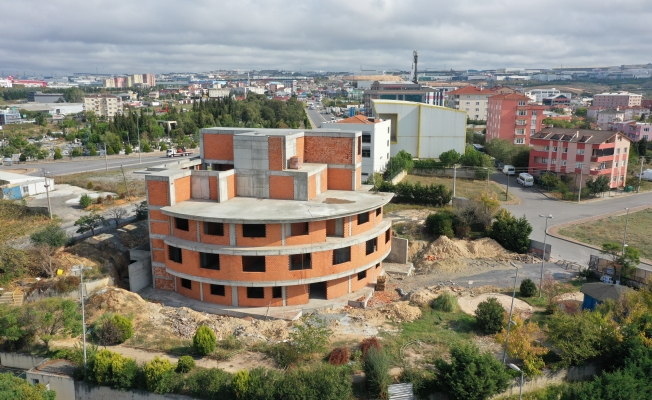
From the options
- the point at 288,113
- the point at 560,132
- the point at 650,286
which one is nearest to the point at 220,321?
the point at 650,286

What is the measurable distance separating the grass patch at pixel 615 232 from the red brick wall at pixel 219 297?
32.9 meters

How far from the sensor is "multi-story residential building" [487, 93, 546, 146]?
9062 cm

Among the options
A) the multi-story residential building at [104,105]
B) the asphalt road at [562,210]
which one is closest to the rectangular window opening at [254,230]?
the asphalt road at [562,210]

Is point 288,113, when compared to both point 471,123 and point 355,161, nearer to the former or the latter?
point 471,123

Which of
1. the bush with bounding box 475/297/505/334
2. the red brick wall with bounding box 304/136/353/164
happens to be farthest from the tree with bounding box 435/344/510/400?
the red brick wall with bounding box 304/136/353/164

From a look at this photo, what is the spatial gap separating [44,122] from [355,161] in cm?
13754

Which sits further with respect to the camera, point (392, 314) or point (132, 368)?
point (392, 314)

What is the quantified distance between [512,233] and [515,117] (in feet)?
179

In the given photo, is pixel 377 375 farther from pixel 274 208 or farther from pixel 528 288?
pixel 528 288

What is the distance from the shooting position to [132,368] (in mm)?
23734

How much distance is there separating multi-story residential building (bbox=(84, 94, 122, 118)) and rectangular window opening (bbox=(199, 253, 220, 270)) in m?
154

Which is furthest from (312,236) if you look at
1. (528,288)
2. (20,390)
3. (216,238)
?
(20,390)

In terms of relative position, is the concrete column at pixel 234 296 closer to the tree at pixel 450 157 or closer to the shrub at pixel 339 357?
the shrub at pixel 339 357

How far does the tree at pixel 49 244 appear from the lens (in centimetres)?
3481
